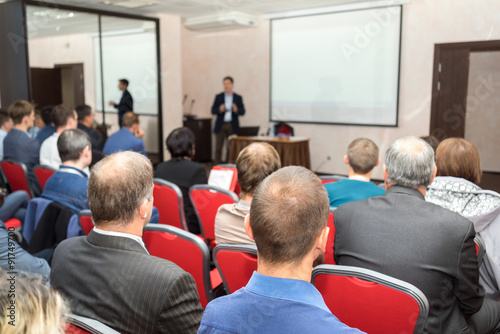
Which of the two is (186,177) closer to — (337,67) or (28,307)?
(28,307)

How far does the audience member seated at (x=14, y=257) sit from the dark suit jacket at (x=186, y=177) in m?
1.44

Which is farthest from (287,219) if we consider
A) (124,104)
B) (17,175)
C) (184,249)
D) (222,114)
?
(222,114)

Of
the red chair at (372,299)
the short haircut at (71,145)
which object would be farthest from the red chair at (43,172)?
the red chair at (372,299)

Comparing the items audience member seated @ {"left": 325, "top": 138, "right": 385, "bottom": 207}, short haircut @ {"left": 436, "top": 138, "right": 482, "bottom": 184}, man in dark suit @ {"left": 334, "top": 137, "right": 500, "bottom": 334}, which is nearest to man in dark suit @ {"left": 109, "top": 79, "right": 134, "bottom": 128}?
audience member seated @ {"left": 325, "top": 138, "right": 385, "bottom": 207}

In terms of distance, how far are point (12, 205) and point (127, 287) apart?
2481mm

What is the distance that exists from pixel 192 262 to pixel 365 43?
6140 millimetres

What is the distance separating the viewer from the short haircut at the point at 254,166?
2227mm

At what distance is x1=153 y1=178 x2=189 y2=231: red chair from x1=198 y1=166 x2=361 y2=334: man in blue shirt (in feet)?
6.05

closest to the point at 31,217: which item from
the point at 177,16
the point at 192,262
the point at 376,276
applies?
the point at 192,262

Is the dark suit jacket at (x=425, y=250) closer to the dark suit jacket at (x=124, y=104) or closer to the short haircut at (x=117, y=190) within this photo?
the short haircut at (x=117, y=190)

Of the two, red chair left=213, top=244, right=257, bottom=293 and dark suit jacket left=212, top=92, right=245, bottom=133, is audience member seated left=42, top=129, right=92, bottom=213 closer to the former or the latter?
red chair left=213, top=244, right=257, bottom=293

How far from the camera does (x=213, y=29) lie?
908cm

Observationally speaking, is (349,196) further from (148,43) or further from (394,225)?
(148,43)

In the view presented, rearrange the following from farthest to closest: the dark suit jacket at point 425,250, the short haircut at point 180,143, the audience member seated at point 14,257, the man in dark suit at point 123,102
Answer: the man in dark suit at point 123,102 < the short haircut at point 180,143 < the audience member seated at point 14,257 < the dark suit jacket at point 425,250
